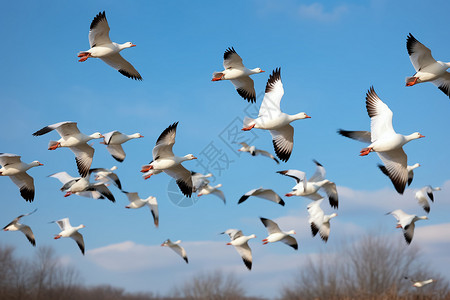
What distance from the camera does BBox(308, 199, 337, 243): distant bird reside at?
52.1ft

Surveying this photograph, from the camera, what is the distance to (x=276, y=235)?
16.1 m

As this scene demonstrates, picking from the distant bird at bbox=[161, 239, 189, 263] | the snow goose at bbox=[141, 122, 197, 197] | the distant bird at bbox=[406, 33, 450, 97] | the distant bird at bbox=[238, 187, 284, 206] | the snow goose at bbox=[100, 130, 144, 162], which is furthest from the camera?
the distant bird at bbox=[161, 239, 189, 263]

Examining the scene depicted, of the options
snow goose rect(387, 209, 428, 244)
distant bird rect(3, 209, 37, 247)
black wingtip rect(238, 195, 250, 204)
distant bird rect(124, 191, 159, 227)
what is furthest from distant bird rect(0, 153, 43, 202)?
snow goose rect(387, 209, 428, 244)

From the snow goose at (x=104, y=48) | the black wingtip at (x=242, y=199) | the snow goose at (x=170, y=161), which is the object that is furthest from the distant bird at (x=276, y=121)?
the snow goose at (x=104, y=48)

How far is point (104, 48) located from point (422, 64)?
28.1ft

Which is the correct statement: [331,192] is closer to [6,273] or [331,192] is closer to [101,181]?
[101,181]

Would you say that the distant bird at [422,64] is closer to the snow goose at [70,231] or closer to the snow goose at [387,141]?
the snow goose at [387,141]

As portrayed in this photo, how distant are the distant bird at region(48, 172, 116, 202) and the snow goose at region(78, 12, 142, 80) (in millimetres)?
3505

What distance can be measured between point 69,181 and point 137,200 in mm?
Result: 3273

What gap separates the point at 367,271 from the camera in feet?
124

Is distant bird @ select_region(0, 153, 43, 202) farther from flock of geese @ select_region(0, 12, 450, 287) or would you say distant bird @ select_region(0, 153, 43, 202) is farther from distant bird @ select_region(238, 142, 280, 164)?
distant bird @ select_region(238, 142, 280, 164)

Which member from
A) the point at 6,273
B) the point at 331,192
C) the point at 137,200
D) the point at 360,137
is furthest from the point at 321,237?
the point at 6,273

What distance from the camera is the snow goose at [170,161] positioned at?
12.0m

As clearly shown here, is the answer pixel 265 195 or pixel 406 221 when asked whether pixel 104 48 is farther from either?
pixel 406 221
